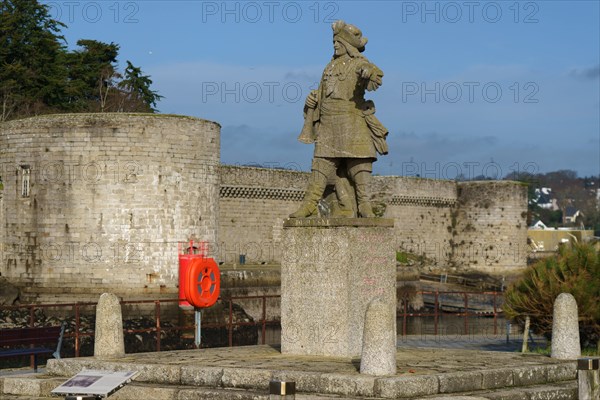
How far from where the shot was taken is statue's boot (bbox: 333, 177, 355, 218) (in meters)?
13.3

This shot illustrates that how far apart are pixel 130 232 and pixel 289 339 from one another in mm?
17984

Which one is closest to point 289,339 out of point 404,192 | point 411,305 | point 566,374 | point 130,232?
point 566,374

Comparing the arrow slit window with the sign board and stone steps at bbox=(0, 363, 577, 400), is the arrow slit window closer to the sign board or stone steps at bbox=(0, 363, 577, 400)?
stone steps at bbox=(0, 363, 577, 400)

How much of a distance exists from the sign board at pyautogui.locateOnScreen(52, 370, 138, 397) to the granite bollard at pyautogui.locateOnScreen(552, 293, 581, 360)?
5611 millimetres

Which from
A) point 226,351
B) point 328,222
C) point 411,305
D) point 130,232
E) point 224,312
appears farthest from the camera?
point 411,305

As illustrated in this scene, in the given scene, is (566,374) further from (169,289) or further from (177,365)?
(169,289)

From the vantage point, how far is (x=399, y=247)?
180ft

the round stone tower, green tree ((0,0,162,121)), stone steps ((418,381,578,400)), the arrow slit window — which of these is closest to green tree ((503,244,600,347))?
stone steps ((418,381,578,400))

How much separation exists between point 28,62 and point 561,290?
35896 mm

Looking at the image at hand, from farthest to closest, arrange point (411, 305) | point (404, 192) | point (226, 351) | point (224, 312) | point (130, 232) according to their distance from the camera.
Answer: point (404, 192)
point (411, 305)
point (224, 312)
point (130, 232)
point (226, 351)

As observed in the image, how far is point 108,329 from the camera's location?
12.9 m

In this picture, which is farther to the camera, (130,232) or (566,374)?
(130,232)

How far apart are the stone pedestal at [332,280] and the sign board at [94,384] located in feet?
12.2

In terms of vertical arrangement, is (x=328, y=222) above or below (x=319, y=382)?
above
